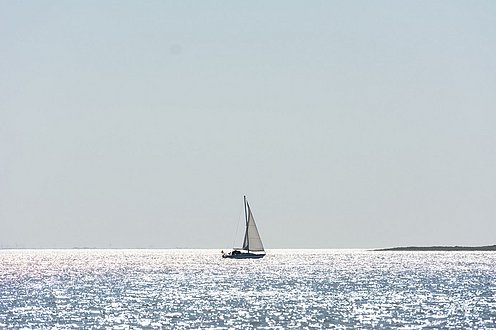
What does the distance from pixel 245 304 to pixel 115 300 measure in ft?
57.4

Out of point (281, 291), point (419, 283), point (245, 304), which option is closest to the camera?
point (245, 304)

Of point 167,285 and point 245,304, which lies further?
point 167,285

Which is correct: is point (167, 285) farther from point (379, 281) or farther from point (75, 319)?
point (75, 319)

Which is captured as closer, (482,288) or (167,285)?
(482,288)

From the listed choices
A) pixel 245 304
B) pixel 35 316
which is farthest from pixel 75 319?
pixel 245 304

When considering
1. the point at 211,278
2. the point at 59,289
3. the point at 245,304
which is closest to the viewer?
the point at 245,304

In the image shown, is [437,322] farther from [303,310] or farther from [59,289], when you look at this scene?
[59,289]

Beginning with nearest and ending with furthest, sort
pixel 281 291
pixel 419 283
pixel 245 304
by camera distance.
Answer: pixel 245 304 → pixel 281 291 → pixel 419 283

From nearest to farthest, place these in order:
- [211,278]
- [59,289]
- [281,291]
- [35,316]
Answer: [35,316]
[281,291]
[59,289]
[211,278]

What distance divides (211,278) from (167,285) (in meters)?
25.8

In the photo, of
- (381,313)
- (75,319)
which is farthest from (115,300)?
(381,313)

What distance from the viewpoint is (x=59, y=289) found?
14938 centimetres

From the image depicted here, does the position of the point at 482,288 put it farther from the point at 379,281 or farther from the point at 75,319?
the point at 75,319

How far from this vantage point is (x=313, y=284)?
158125mm
